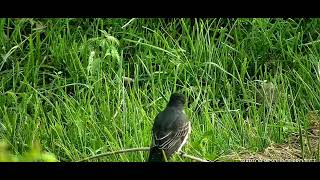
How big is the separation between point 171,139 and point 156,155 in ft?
0.54

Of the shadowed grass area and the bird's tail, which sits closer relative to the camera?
the bird's tail

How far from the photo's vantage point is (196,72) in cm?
571

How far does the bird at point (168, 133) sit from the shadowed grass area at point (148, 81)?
38 cm

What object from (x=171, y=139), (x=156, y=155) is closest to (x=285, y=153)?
(x=171, y=139)

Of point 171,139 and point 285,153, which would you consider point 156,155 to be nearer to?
point 171,139

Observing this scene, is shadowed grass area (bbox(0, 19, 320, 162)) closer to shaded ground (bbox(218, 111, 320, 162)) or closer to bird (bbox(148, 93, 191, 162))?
shaded ground (bbox(218, 111, 320, 162))

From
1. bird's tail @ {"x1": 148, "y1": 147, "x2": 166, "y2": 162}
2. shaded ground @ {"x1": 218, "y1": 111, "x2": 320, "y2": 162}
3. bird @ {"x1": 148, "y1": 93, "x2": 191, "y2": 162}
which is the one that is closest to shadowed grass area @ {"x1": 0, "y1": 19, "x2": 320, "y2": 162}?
shaded ground @ {"x1": 218, "y1": 111, "x2": 320, "y2": 162}

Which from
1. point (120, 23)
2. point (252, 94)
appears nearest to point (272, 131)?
point (252, 94)

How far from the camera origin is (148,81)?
5500 mm

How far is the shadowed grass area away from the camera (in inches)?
178

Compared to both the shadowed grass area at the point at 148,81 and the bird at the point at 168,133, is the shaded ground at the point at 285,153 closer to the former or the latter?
the shadowed grass area at the point at 148,81
